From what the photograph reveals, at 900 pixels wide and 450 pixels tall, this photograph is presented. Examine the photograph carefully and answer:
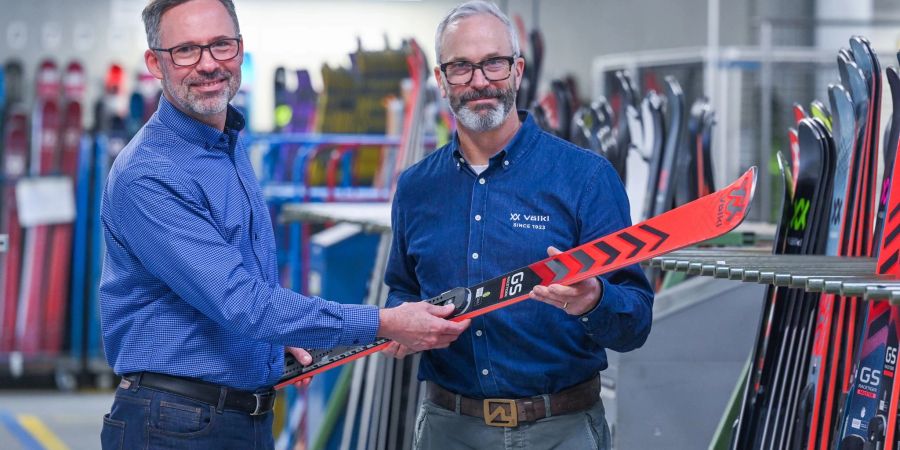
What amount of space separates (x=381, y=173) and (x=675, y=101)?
12.4ft

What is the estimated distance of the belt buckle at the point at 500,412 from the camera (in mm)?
2510

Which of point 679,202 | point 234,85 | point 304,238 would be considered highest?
point 234,85

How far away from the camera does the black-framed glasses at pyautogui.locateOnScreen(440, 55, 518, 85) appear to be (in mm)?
2496

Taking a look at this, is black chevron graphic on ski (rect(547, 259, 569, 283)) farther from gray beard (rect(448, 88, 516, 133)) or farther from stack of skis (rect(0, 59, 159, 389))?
stack of skis (rect(0, 59, 159, 389))

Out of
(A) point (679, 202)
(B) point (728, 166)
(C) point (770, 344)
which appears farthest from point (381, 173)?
(C) point (770, 344)

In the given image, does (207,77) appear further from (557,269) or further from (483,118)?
(557,269)

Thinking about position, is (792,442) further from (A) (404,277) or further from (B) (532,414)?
(A) (404,277)

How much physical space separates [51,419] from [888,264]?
21.4 feet

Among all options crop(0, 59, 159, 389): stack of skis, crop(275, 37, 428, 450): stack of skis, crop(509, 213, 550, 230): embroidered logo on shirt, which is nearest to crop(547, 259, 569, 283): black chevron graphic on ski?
crop(509, 213, 550, 230): embroidered logo on shirt

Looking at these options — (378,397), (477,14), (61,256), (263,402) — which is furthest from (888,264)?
(61,256)

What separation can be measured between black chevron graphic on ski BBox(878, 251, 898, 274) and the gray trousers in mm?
657

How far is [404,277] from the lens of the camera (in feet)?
8.91

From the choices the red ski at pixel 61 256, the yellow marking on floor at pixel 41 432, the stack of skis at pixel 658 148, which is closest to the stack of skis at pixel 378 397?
the stack of skis at pixel 658 148

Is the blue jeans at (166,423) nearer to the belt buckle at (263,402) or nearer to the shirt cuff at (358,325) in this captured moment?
the belt buckle at (263,402)
